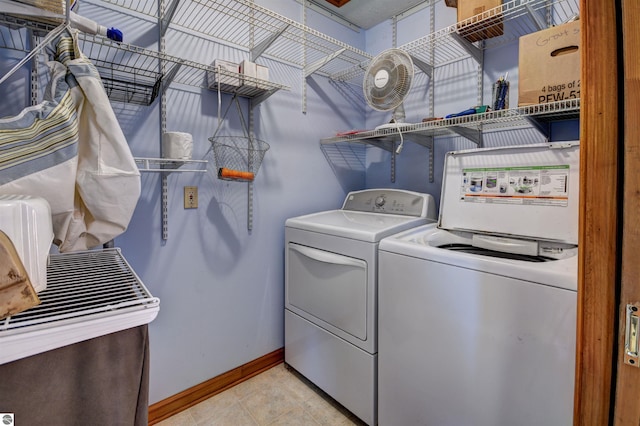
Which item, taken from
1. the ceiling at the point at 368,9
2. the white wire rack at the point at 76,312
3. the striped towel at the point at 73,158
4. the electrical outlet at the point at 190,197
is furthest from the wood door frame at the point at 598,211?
the ceiling at the point at 368,9

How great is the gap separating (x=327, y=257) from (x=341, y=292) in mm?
192

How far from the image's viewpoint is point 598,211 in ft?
1.77

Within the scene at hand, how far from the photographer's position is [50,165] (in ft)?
2.15

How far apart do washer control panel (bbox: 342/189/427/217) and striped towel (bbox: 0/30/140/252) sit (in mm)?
1491

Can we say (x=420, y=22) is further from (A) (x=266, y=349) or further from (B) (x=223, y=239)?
(A) (x=266, y=349)

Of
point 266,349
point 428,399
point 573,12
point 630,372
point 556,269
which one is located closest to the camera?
point 630,372

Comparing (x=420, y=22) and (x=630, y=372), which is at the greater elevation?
(x=420, y=22)

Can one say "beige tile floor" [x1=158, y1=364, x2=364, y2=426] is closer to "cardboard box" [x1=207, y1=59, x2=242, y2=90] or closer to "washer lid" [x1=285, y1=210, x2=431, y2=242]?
"washer lid" [x1=285, y1=210, x2=431, y2=242]

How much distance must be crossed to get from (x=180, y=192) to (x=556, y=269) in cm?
165

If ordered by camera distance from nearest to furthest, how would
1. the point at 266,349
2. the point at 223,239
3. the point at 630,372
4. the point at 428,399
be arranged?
the point at 630,372
the point at 428,399
the point at 223,239
the point at 266,349

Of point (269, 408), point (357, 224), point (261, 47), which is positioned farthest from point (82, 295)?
point (261, 47)

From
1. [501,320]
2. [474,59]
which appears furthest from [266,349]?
[474,59]

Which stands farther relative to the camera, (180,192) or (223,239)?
(223,239)

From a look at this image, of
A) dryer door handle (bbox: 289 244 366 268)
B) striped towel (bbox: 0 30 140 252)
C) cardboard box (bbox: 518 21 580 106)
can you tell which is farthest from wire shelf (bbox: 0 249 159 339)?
cardboard box (bbox: 518 21 580 106)
